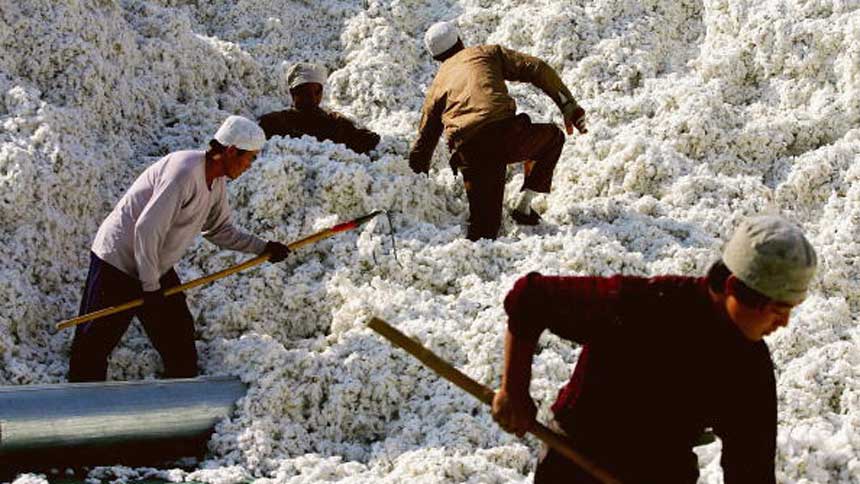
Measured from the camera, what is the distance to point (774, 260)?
2.13 metres

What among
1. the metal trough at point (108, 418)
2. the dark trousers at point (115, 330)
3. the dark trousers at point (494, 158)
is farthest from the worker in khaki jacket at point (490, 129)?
the metal trough at point (108, 418)

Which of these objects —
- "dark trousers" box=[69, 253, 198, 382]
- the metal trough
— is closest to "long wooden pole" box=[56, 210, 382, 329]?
"dark trousers" box=[69, 253, 198, 382]

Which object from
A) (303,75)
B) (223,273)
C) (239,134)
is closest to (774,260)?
(239,134)

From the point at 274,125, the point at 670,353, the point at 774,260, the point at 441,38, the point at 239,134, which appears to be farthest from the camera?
the point at 274,125

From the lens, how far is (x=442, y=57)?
526cm

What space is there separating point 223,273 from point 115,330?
503 millimetres

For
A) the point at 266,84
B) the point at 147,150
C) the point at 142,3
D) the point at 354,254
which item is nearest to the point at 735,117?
the point at 354,254

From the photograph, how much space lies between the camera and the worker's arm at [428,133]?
199 inches

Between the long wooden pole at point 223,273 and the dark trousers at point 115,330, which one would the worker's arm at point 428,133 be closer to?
the long wooden pole at point 223,273

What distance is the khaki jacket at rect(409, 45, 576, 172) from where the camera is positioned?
4848mm

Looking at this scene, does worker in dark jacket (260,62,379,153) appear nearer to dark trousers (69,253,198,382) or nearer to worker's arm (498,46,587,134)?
worker's arm (498,46,587,134)

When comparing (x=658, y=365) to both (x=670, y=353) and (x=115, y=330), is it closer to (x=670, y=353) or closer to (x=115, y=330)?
(x=670, y=353)

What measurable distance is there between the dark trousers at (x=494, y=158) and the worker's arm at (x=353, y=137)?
614mm

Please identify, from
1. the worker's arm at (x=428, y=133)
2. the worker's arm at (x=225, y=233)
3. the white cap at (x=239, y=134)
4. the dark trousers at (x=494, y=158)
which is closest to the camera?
the white cap at (x=239, y=134)
